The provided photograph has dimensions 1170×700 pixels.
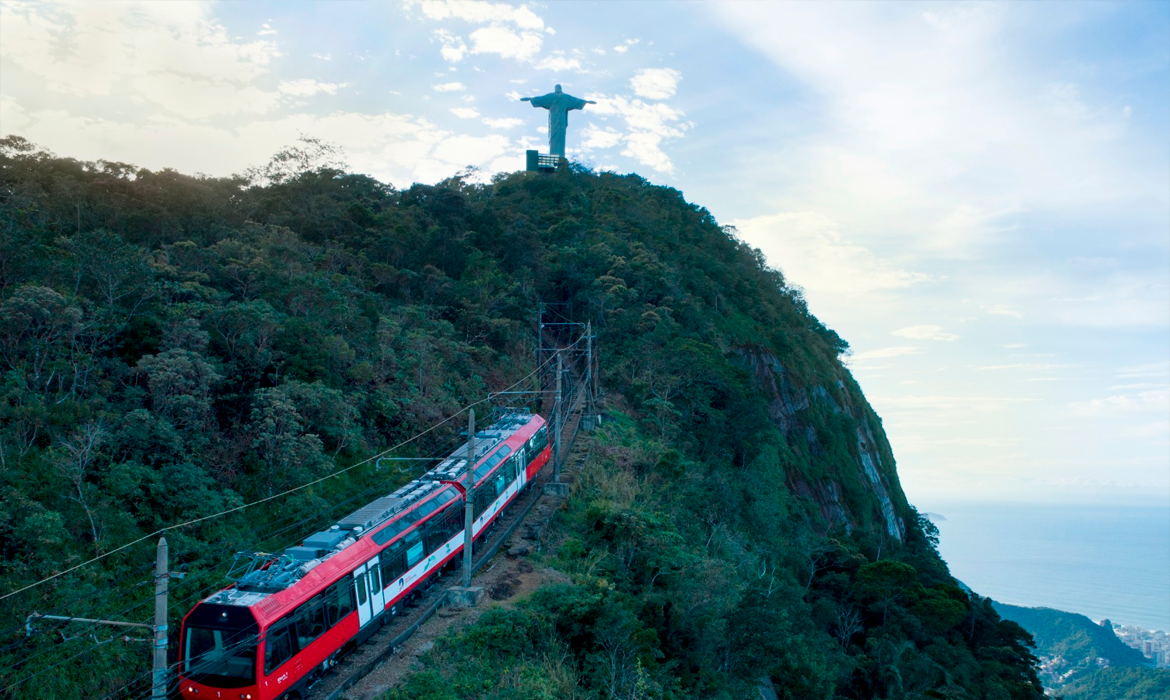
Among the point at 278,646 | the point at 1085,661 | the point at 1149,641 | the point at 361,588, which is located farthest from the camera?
the point at 1149,641

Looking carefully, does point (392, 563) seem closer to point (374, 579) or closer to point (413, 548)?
point (374, 579)

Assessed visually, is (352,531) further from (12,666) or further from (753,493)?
(753,493)

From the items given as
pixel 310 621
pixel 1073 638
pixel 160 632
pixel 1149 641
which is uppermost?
pixel 160 632

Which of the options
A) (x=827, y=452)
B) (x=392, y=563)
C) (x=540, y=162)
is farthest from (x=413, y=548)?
(x=540, y=162)

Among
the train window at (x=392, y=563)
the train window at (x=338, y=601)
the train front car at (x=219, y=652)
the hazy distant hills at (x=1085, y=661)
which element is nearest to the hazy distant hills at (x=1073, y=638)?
the hazy distant hills at (x=1085, y=661)

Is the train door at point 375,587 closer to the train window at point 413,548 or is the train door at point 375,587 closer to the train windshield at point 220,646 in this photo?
the train window at point 413,548
